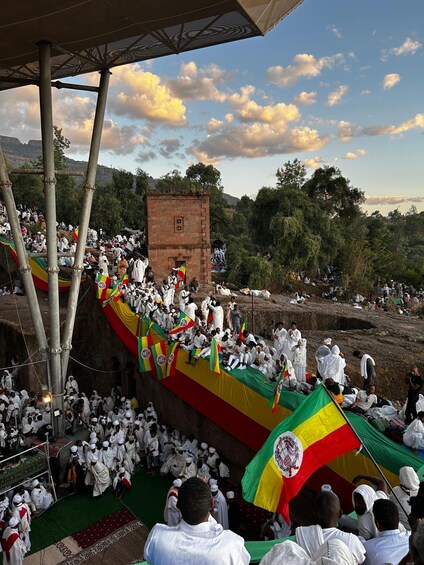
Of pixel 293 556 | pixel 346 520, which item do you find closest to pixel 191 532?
pixel 293 556

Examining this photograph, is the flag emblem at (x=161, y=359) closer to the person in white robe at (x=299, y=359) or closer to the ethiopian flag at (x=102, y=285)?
the person in white robe at (x=299, y=359)

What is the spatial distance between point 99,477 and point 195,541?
28.8ft

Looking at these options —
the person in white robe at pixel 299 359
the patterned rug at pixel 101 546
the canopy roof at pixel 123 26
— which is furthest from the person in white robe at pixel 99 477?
the canopy roof at pixel 123 26

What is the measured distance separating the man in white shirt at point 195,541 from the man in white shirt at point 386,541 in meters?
1.27

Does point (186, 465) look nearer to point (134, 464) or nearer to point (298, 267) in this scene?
point (134, 464)

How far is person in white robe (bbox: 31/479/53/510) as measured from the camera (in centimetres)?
993

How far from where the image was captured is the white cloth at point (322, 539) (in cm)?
299

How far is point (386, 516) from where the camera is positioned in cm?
324

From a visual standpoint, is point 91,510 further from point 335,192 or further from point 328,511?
point 335,192

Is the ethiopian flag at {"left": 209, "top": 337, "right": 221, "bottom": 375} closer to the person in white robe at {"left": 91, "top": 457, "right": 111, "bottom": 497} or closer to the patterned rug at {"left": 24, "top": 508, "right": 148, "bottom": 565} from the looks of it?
the person in white robe at {"left": 91, "top": 457, "right": 111, "bottom": 497}

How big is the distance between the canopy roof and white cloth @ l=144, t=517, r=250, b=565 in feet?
31.0

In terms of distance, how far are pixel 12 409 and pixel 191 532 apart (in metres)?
12.5

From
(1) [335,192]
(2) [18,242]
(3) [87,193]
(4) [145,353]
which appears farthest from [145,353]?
(1) [335,192]

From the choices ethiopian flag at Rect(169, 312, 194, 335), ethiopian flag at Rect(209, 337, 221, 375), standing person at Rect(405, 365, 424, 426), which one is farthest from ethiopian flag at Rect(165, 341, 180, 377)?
standing person at Rect(405, 365, 424, 426)
